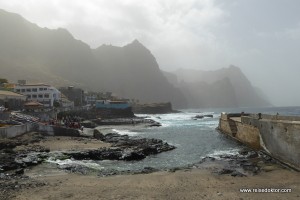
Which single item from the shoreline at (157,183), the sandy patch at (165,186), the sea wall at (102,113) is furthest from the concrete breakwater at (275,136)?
the sea wall at (102,113)

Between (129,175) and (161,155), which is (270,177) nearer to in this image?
(129,175)

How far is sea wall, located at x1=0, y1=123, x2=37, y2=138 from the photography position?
34375 mm

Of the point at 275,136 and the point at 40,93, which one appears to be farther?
the point at 40,93

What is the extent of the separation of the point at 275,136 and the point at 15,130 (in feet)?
92.7

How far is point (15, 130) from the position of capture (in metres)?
37.2

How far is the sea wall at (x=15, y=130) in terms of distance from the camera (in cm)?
3438

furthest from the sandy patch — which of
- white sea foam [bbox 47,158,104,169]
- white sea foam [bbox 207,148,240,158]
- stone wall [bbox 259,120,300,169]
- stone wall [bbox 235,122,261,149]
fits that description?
stone wall [bbox 235,122,261,149]

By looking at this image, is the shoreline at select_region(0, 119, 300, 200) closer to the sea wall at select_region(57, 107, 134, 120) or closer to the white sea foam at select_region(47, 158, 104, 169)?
the white sea foam at select_region(47, 158, 104, 169)

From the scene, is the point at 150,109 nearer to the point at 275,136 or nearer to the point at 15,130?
the point at 15,130

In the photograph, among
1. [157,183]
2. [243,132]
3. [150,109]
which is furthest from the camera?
[150,109]

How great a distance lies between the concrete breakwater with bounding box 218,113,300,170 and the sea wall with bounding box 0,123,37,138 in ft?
89.6

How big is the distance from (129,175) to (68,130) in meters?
25.2

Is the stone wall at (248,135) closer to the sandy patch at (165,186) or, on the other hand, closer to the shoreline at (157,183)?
the shoreline at (157,183)

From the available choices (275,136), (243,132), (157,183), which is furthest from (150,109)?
(157,183)
